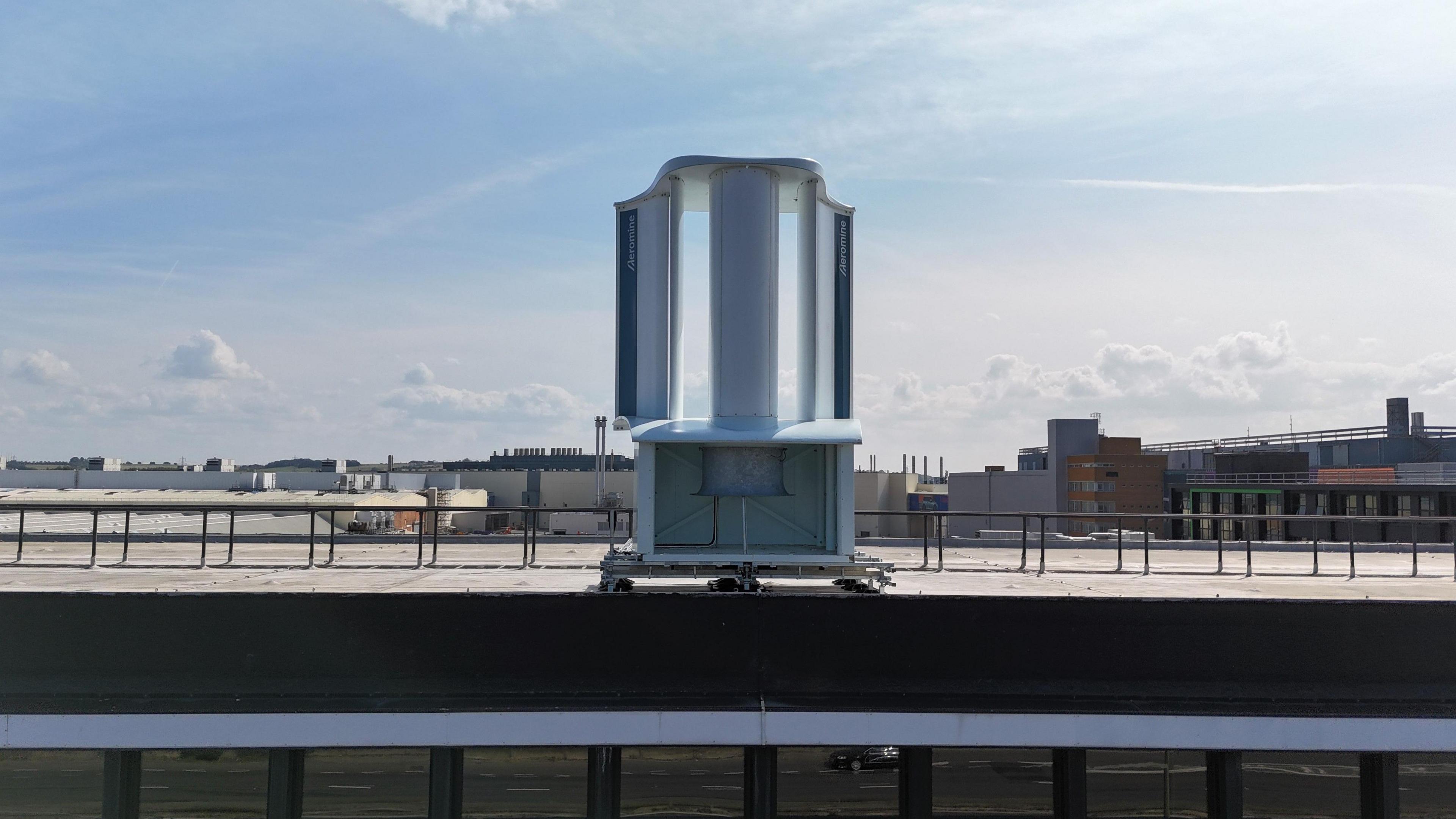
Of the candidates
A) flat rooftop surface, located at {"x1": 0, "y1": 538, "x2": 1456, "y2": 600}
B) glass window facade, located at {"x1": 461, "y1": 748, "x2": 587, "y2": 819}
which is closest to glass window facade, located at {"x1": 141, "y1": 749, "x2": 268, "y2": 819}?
flat rooftop surface, located at {"x1": 0, "y1": 538, "x2": 1456, "y2": 600}

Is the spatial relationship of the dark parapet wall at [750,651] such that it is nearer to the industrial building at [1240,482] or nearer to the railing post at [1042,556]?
the railing post at [1042,556]

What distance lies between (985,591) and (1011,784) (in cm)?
290

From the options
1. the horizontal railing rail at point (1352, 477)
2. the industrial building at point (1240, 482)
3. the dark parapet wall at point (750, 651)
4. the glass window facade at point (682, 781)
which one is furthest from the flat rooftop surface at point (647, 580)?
the horizontal railing rail at point (1352, 477)

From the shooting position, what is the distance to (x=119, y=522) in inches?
824

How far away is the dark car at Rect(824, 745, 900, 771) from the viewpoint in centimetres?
687

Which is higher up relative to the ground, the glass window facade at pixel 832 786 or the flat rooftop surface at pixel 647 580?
the flat rooftop surface at pixel 647 580

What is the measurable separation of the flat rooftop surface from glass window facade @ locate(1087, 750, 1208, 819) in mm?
1267

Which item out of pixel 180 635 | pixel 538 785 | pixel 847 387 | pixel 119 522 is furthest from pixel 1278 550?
pixel 119 522

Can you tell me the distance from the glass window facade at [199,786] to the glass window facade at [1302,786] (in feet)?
25.5

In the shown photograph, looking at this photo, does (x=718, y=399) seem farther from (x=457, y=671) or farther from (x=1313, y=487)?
(x=1313, y=487)

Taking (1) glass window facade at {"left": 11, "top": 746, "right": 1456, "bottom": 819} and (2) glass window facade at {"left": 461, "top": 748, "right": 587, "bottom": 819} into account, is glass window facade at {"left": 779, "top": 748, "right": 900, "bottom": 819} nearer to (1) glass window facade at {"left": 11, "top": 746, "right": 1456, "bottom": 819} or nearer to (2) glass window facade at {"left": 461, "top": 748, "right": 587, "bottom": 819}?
(1) glass window facade at {"left": 11, "top": 746, "right": 1456, "bottom": 819}

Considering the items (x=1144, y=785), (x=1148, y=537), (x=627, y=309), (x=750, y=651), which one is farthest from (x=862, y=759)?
(x=1148, y=537)

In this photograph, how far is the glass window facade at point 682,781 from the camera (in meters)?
6.73

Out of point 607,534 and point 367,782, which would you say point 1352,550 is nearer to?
point 367,782
